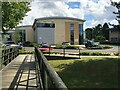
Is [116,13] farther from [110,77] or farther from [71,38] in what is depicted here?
[71,38]

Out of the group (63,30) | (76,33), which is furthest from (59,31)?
(76,33)

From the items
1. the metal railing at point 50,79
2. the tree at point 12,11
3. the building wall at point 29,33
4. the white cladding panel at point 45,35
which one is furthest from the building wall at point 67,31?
the metal railing at point 50,79

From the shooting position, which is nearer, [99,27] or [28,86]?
[28,86]

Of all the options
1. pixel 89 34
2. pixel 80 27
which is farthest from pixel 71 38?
pixel 89 34

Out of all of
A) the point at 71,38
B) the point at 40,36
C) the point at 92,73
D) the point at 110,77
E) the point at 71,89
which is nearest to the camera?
the point at 71,89

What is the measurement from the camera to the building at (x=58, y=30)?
97.6 m

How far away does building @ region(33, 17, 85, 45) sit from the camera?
9756cm

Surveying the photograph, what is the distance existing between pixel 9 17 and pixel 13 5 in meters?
0.99

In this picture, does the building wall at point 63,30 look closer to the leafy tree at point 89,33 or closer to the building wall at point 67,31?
the building wall at point 67,31

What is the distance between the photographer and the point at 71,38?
10419 cm

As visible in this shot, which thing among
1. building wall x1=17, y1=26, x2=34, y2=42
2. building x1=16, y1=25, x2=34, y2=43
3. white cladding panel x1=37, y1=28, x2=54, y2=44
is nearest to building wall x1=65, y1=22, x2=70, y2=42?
white cladding panel x1=37, y1=28, x2=54, y2=44

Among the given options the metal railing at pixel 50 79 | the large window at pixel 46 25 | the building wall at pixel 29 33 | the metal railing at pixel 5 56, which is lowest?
the metal railing at pixel 5 56

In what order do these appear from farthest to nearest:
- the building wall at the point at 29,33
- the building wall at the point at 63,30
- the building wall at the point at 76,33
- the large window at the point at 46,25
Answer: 1. the building wall at the point at 29,33
2. the building wall at the point at 76,33
3. the building wall at the point at 63,30
4. the large window at the point at 46,25

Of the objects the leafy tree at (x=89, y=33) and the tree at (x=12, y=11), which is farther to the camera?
the leafy tree at (x=89, y=33)
